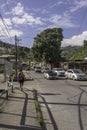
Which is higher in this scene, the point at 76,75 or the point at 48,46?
the point at 48,46

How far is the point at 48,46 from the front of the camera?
93000 millimetres

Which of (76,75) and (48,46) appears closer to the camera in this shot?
(76,75)

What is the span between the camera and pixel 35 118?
12.9 meters

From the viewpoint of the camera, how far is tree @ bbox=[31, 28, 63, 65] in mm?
93062

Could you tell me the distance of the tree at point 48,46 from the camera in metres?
93.1

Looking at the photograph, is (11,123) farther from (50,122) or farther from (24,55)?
(24,55)

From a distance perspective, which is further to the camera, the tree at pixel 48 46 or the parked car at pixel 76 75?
the tree at pixel 48 46

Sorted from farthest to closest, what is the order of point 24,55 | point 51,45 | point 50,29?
1. point 24,55
2. point 50,29
3. point 51,45

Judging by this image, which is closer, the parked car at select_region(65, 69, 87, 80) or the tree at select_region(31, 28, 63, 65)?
the parked car at select_region(65, 69, 87, 80)

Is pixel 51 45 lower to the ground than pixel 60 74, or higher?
higher

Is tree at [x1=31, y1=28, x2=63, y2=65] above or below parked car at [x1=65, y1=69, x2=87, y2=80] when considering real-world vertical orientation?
above

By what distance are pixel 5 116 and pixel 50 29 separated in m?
87.2

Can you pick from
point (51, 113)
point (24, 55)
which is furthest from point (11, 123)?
point (24, 55)

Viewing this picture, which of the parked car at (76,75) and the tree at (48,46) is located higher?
the tree at (48,46)
